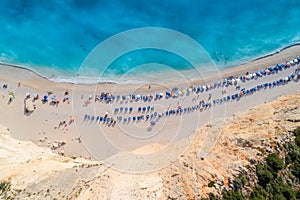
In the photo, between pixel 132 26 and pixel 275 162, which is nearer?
pixel 275 162

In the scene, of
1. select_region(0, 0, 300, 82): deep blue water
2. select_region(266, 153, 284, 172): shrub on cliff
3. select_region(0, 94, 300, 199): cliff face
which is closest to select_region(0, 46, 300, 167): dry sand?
select_region(0, 0, 300, 82): deep blue water

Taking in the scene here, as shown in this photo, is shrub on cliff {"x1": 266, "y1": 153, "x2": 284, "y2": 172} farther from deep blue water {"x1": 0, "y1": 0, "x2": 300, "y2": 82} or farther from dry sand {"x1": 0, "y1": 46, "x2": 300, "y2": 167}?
deep blue water {"x1": 0, "y1": 0, "x2": 300, "y2": 82}

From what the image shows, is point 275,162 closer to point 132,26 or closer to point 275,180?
point 275,180

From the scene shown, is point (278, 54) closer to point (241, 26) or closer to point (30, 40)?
point (241, 26)

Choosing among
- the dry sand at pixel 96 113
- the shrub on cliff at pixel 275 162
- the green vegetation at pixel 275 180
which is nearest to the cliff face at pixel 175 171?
the green vegetation at pixel 275 180

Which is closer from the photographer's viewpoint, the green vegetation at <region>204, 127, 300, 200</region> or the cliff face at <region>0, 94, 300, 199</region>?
the green vegetation at <region>204, 127, 300, 200</region>

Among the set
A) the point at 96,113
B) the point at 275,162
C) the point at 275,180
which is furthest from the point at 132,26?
the point at 275,180

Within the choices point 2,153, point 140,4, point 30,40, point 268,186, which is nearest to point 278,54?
point 140,4
